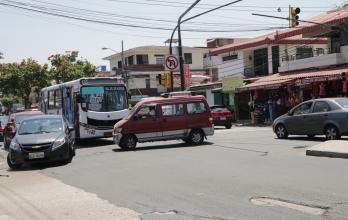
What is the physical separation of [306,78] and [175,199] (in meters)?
22.6

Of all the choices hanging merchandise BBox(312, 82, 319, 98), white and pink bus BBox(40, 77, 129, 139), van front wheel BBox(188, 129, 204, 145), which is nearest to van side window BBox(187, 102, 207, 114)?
van front wheel BBox(188, 129, 204, 145)

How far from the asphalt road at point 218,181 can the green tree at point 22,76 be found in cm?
4589

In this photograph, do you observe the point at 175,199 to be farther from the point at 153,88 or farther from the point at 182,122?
the point at 153,88

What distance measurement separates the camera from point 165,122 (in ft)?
64.7

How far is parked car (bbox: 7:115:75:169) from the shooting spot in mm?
15211

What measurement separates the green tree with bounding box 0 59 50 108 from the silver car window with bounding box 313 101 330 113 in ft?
155

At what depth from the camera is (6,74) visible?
199ft

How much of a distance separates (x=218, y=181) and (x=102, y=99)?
13293 millimetres

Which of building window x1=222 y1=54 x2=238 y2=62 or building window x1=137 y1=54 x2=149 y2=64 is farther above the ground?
building window x1=137 y1=54 x2=149 y2=64

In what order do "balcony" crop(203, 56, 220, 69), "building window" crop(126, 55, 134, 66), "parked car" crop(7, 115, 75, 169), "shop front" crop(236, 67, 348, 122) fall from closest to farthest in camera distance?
"parked car" crop(7, 115, 75, 169)
"shop front" crop(236, 67, 348, 122)
"balcony" crop(203, 56, 220, 69)
"building window" crop(126, 55, 134, 66)

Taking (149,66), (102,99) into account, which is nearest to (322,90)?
(102,99)

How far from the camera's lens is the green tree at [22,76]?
60.6m

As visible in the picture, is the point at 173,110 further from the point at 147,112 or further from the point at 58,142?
the point at 58,142

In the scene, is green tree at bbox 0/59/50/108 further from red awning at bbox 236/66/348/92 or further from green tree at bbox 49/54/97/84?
red awning at bbox 236/66/348/92
